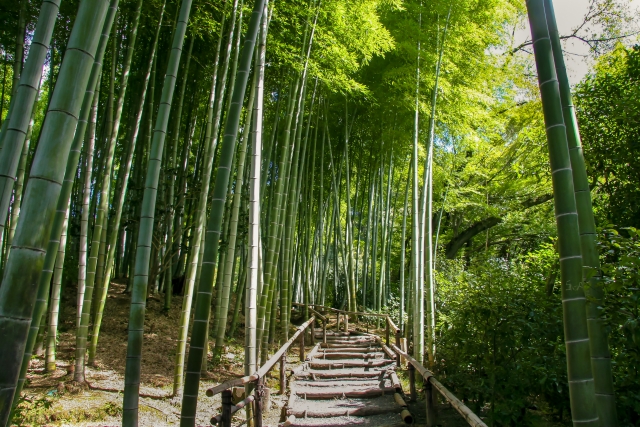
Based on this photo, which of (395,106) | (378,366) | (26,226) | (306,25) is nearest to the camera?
(26,226)

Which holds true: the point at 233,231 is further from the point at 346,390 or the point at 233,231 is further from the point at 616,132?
the point at 616,132

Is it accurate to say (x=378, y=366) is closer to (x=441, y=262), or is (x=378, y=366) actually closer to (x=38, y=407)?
(x=38, y=407)

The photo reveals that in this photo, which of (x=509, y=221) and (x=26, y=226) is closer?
(x=26, y=226)

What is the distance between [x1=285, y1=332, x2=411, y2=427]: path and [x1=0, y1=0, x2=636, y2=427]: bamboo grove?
538 mm

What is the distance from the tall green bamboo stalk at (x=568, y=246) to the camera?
5.08ft

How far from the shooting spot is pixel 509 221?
11.0 m

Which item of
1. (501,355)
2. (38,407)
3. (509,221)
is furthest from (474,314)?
(509,221)

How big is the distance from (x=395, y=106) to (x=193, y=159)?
3.95 m

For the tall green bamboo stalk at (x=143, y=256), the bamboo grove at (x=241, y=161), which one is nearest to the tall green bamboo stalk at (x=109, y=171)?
the bamboo grove at (x=241, y=161)

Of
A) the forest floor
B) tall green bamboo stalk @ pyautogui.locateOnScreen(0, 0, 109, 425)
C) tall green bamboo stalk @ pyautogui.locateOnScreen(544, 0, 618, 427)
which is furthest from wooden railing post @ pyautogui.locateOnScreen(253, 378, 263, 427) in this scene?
tall green bamboo stalk @ pyautogui.locateOnScreen(0, 0, 109, 425)

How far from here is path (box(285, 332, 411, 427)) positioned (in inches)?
152

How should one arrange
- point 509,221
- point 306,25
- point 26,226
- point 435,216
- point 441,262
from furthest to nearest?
point 435,216, point 509,221, point 441,262, point 306,25, point 26,226

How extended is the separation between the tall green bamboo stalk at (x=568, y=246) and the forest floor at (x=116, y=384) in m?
2.08

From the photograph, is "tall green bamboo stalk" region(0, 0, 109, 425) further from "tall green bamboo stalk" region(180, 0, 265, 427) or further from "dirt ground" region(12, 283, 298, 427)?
"dirt ground" region(12, 283, 298, 427)
